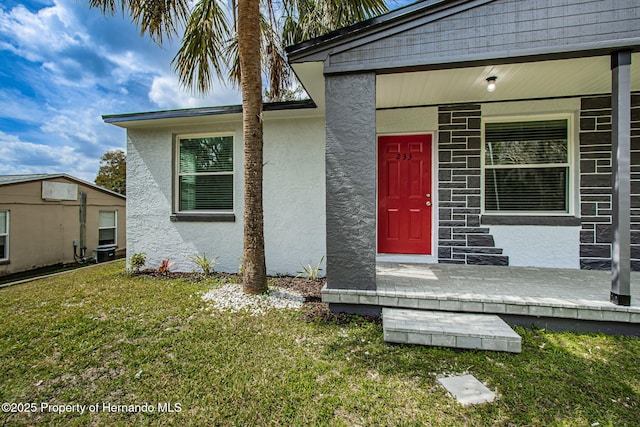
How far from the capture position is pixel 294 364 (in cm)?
238

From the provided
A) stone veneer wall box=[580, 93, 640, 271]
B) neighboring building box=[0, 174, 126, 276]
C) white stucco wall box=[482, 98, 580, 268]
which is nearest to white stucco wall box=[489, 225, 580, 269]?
white stucco wall box=[482, 98, 580, 268]

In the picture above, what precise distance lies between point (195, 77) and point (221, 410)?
545 centimetres

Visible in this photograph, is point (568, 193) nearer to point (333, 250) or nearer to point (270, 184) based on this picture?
point (333, 250)

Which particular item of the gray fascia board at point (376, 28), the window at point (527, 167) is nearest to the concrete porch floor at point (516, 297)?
the window at point (527, 167)

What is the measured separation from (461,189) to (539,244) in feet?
4.72

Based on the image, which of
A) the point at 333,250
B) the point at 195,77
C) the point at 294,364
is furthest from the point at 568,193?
the point at 195,77

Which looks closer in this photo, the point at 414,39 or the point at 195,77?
the point at 414,39

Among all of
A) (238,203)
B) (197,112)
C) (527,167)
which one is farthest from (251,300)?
(527,167)

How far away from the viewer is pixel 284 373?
88.3 inches

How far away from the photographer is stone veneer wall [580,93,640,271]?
4.23 m

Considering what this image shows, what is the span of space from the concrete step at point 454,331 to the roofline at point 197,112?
3532 millimetres

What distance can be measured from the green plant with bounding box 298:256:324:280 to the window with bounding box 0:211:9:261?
1018cm

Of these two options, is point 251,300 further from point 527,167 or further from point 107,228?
point 107,228

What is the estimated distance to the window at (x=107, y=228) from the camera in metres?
12.2
